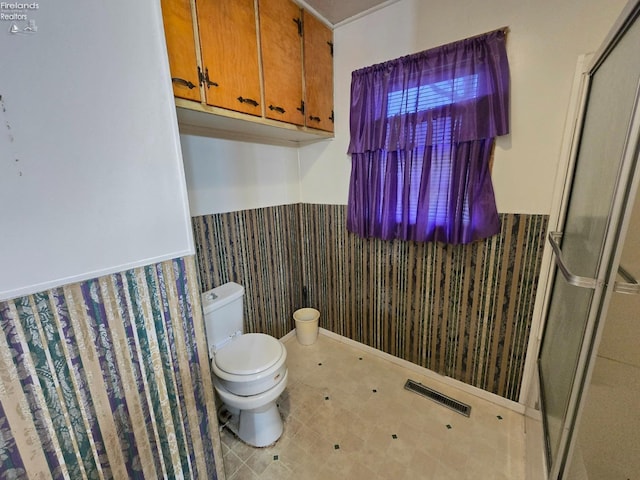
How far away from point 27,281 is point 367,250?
176cm

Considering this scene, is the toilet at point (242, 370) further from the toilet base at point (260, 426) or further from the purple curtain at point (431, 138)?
the purple curtain at point (431, 138)

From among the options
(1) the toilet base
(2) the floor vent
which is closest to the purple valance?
(2) the floor vent

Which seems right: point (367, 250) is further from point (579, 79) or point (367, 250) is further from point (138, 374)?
point (138, 374)

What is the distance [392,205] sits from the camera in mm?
1739

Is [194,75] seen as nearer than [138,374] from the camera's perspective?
No

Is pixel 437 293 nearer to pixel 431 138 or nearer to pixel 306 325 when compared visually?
pixel 431 138

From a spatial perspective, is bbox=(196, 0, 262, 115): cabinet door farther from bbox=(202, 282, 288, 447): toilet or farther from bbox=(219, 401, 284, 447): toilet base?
bbox=(219, 401, 284, 447): toilet base

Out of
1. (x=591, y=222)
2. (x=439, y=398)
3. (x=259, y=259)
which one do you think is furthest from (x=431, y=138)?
(x=439, y=398)

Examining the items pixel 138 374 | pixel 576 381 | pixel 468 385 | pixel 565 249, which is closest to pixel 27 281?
pixel 138 374

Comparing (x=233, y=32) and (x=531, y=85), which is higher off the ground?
(x=233, y=32)

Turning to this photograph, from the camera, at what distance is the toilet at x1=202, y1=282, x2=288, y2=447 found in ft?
4.24

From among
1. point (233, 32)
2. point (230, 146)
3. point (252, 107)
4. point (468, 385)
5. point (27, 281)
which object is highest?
point (233, 32)

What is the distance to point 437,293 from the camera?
1730mm
